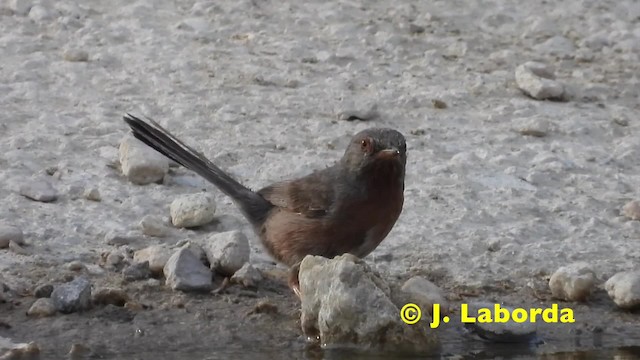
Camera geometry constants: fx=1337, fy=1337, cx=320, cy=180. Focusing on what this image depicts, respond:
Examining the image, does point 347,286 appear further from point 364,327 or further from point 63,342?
point 63,342

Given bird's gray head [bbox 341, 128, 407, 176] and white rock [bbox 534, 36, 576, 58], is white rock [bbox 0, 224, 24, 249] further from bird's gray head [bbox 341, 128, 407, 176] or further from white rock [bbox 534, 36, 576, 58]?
white rock [bbox 534, 36, 576, 58]

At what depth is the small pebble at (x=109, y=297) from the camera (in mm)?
7070

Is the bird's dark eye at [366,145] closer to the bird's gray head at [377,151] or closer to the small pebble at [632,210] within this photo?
the bird's gray head at [377,151]

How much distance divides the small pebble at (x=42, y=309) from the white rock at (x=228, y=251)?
988 millimetres

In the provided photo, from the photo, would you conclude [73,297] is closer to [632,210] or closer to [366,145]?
[366,145]

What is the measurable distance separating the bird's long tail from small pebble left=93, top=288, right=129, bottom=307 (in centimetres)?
116

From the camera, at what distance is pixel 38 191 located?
8.24 metres

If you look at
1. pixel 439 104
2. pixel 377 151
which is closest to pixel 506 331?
pixel 377 151

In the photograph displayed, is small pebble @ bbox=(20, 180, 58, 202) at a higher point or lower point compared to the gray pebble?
lower

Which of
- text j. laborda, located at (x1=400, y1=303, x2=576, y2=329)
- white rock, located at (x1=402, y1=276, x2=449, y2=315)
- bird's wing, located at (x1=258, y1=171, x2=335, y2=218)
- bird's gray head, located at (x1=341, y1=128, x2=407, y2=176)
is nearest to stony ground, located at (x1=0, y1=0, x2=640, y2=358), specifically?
text j. laborda, located at (x1=400, y1=303, x2=576, y2=329)

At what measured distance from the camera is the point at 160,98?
32.5 feet

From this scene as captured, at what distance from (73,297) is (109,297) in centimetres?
23

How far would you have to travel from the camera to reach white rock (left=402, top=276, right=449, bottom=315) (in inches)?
279

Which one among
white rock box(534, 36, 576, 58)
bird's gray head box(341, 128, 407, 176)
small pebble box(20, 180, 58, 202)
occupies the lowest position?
white rock box(534, 36, 576, 58)
